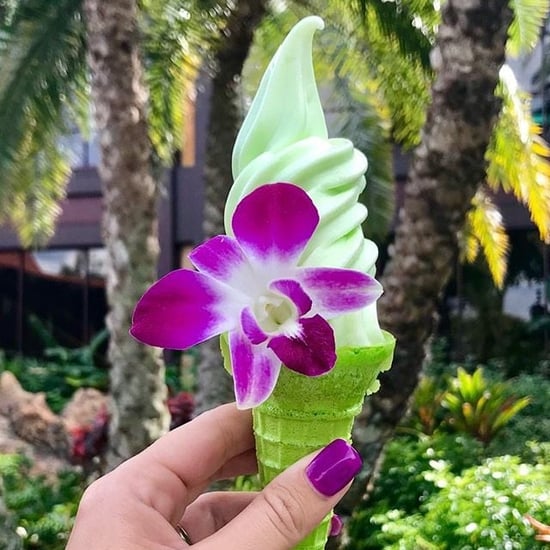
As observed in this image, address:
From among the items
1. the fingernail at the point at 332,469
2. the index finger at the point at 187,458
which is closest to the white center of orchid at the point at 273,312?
the fingernail at the point at 332,469

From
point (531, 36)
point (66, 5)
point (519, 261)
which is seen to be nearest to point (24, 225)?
point (66, 5)

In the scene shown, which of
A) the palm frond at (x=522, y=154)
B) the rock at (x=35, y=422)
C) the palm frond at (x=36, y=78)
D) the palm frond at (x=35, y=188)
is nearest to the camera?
the palm frond at (x=36, y=78)

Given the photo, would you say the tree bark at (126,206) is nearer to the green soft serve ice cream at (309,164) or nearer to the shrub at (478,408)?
the shrub at (478,408)

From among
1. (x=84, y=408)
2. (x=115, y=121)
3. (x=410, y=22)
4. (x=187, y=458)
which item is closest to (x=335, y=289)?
(x=187, y=458)

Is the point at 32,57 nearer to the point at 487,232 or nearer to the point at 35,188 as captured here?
the point at 35,188

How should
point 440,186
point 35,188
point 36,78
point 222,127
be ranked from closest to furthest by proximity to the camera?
point 440,186 < point 36,78 < point 222,127 < point 35,188

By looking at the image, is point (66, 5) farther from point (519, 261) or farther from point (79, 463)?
point (519, 261)

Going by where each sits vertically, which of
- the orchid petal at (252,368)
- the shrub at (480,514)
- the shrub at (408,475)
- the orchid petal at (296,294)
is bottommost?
the shrub at (408,475)
